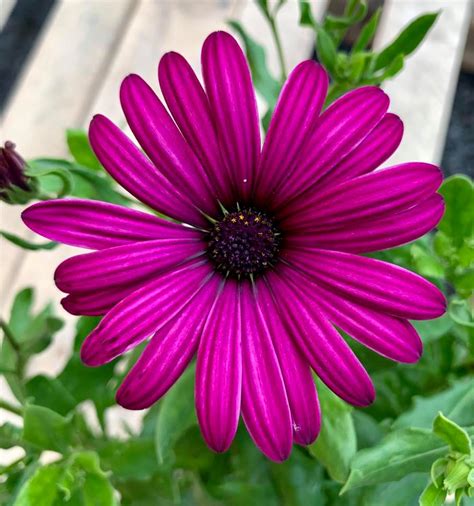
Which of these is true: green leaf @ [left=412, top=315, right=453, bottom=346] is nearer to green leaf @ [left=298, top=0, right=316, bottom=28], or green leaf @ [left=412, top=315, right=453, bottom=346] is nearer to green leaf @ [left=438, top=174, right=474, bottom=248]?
green leaf @ [left=438, top=174, right=474, bottom=248]

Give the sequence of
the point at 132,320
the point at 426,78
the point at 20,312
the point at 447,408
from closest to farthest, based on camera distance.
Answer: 1. the point at 132,320
2. the point at 447,408
3. the point at 20,312
4. the point at 426,78

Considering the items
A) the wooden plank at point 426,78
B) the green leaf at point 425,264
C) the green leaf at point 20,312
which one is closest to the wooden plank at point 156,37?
the wooden plank at point 426,78

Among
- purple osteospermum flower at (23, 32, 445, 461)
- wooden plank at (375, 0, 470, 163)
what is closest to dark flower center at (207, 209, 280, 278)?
purple osteospermum flower at (23, 32, 445, 461)

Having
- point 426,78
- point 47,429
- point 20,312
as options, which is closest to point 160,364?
point 47,429

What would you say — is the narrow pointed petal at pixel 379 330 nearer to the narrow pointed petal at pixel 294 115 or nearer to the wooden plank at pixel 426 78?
the narrow pointed petal at pixel 294 115

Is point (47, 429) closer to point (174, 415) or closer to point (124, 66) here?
point (174, 415)

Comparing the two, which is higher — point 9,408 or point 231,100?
point 231,100

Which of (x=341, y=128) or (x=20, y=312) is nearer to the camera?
(x=341, y=128)

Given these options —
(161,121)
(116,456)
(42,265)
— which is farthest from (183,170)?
(42,265)
